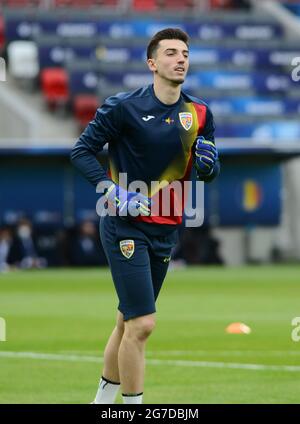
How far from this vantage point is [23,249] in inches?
1251

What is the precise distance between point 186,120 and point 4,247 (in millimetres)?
22912

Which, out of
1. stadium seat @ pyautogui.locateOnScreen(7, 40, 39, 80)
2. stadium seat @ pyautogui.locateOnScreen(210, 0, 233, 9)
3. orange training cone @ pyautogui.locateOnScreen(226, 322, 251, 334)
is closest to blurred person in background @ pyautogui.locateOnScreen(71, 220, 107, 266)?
stadium seat @ pyautogui.locateOnScreen(7, 40, 39, 80)

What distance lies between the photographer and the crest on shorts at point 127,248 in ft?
27.1

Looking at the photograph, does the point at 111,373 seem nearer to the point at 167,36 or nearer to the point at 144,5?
the point at 167,36

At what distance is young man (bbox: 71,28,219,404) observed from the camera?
8.21 m

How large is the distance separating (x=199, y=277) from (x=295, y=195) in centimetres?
Answer: 942

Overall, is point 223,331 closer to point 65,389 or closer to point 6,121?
point 65,389

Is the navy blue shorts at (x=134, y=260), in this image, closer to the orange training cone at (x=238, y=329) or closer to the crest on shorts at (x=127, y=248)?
the crest on shorts at (x=127, y=248)

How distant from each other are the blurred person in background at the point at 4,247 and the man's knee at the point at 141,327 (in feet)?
74.9

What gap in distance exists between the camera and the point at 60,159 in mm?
33531

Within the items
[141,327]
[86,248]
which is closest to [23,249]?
[86,248]

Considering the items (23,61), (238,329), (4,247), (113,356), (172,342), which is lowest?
(4,247)

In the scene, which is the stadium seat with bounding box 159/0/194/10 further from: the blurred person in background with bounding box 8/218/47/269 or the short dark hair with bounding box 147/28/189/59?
the short dark hair with bounding box 147/28/189/59
